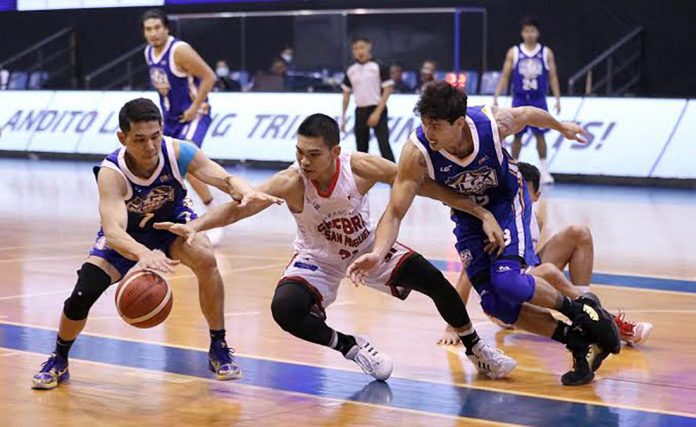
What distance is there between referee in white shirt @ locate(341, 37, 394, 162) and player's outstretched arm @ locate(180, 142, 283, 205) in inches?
408

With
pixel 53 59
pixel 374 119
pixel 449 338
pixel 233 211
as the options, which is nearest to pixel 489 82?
pixel 374 119

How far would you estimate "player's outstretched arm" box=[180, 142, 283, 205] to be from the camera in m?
5.59

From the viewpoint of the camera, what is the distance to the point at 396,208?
584cm

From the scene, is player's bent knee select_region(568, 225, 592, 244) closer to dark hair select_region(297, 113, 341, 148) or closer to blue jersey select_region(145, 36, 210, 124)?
dark hair select_region(297, 113, 341, 148)

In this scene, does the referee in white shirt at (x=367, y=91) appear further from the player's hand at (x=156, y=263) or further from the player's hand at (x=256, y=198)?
the player's hand at (x=156, y=263)

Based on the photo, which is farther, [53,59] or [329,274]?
[53,59]

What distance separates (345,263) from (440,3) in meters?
15.1

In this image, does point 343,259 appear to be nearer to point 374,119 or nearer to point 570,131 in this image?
point 570,131

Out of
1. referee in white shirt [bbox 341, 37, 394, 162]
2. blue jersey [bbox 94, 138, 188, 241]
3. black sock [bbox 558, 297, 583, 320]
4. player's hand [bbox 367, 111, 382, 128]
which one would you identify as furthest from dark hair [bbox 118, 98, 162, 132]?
referee in white shirt [bbox 341, 37, 394, 162]

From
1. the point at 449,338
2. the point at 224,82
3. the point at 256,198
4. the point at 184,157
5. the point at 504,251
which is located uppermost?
the point at 184,157

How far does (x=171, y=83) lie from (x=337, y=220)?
17.8ft

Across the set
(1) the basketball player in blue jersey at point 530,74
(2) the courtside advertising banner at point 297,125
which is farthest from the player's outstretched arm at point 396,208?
(2) the courtside advertising banner at point 297,125

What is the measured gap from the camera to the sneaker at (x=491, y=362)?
234 inches

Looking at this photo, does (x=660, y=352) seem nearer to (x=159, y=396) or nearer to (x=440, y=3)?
(x=159, y=396)
